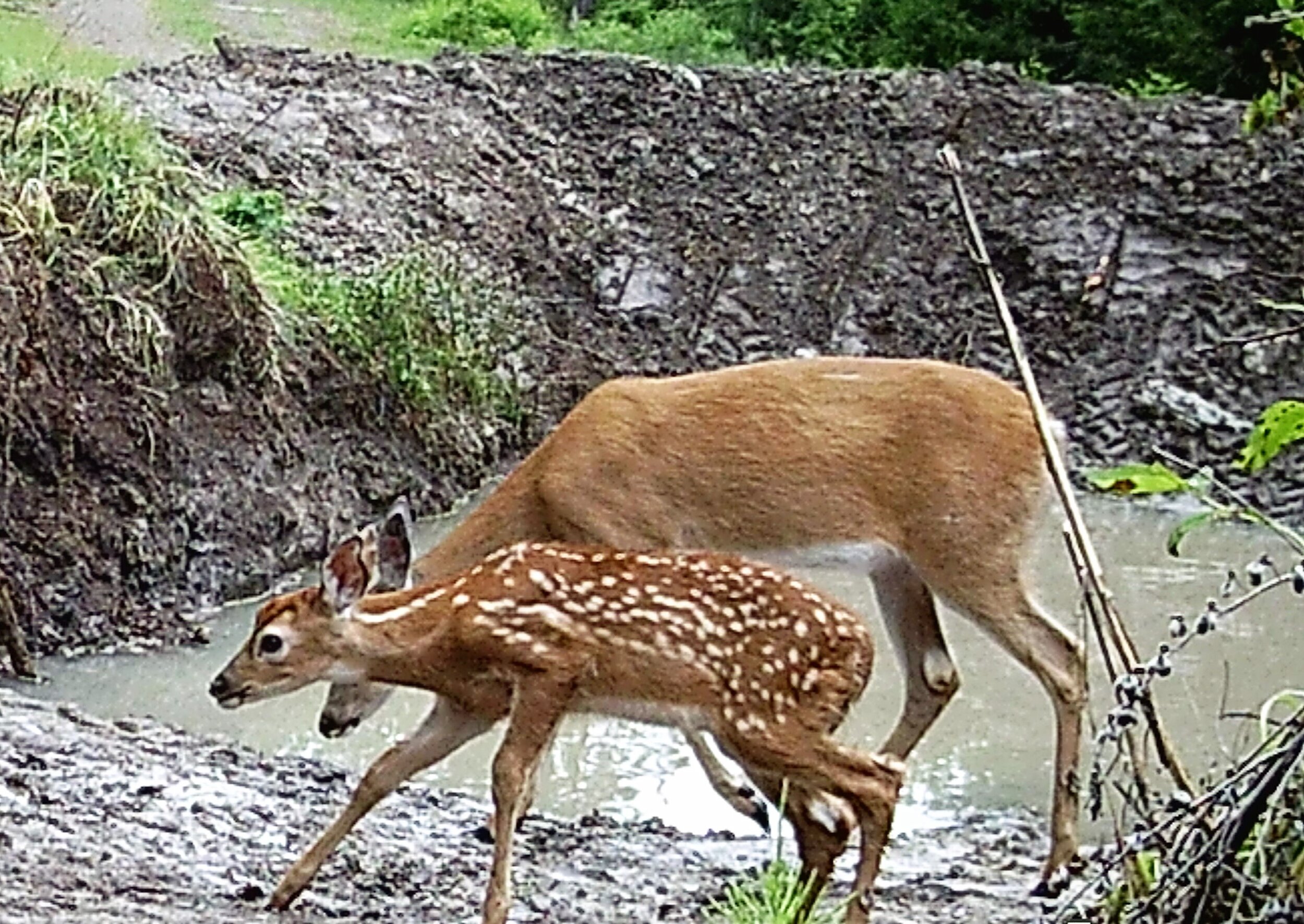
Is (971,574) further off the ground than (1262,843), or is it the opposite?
(1262,843)

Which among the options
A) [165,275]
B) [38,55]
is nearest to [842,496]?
[165,275]

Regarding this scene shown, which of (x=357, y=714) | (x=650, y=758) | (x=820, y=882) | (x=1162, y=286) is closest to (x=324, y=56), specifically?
(x=1162, y=286)

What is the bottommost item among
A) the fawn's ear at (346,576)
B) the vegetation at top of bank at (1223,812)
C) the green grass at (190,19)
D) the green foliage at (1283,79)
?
the green grass at (190,19)

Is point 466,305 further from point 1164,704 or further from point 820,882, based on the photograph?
point 820,882

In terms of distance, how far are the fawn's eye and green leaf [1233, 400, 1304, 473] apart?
146 inches

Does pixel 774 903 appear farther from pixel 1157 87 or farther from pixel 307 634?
pixel 1157 87

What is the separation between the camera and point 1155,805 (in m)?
3.72

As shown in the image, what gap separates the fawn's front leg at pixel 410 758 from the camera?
6664 millimetres

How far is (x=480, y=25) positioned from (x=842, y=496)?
69.4ft

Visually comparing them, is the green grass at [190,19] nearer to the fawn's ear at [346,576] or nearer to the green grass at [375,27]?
the green grass at [375,27]

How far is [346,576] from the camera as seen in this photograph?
21.8 feet

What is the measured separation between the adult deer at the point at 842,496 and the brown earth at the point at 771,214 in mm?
5021

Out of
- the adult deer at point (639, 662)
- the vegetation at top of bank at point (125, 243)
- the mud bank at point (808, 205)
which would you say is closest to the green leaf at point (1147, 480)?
the adult deer at point (639, 662)

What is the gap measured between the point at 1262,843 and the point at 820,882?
3587 mm
